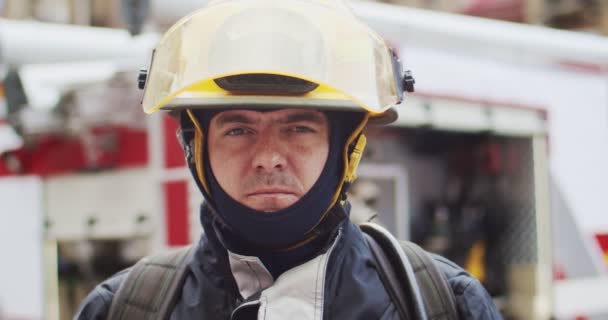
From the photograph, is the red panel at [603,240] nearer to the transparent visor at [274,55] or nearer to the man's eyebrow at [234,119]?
the transparent visor at [274,55]

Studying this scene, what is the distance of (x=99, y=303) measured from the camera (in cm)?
159

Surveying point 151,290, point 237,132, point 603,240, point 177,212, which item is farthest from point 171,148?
point 603,240

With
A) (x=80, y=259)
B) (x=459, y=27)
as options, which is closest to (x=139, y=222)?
(x=80, y=259)

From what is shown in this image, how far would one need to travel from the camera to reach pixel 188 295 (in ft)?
4.92

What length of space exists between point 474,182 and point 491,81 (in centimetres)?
115

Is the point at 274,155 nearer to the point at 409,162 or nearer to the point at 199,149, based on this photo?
the point at 199,149

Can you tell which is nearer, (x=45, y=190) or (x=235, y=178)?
(x=235, y=178)

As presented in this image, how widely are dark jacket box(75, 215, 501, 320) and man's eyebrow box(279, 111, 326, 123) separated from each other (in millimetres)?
221

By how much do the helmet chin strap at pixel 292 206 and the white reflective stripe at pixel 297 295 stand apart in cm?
7

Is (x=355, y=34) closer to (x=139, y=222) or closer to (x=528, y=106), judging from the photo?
(x=139, y=222)

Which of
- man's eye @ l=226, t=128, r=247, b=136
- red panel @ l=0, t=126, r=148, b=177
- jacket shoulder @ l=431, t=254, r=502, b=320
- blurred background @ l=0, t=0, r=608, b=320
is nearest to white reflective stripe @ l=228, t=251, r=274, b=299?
man's eye @ l=226, t=128, r=247, b=136

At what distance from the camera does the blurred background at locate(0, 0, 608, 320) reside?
12.0 feet

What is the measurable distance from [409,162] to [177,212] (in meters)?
1.82

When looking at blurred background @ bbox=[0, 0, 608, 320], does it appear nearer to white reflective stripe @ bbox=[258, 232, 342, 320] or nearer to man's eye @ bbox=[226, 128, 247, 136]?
man's eye @ bbox=[226, 128, 247, 136]
